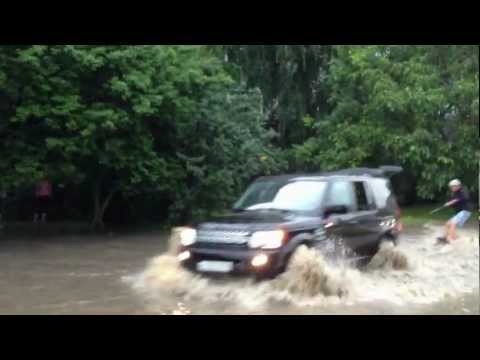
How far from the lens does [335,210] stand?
31.6 feet

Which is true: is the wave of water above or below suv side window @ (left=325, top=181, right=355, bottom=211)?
below

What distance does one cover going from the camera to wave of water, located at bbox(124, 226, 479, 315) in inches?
329

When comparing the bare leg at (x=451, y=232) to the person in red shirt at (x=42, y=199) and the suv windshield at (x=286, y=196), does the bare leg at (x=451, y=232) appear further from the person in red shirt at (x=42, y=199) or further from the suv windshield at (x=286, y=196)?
the person in red shirt at (x=42, y=199)

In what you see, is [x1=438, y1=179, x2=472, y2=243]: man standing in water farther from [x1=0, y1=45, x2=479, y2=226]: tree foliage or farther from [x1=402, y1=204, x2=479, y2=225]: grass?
[x1=402, y1=204, x2=479, y2=225]: grass

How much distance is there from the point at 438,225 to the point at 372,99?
22.4 feet

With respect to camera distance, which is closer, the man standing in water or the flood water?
the flood water

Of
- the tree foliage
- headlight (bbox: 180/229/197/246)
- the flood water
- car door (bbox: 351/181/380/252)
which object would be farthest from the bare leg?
headlight (bbox: 180/229/197/246)

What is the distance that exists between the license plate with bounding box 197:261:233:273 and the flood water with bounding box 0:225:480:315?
16 centimetres

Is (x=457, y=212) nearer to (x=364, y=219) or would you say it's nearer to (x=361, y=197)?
(x=361, y=197)
